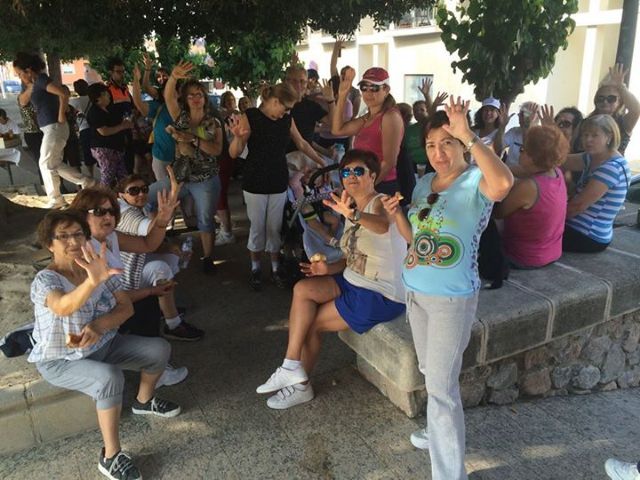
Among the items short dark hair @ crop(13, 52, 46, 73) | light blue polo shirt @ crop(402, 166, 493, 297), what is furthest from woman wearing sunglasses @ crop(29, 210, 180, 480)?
short dark hair @ crop(13, 52, 46, 73)

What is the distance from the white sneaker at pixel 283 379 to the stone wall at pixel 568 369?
37.3 inches

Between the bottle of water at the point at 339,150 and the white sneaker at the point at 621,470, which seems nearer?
the white sneaker at the point at 621,470

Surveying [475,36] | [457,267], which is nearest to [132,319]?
[457,267]

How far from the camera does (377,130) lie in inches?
156

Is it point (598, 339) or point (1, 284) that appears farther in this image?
point (1, 284)

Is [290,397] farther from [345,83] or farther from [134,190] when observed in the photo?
[345,83]

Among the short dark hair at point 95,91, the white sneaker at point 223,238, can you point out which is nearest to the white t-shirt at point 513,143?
the white sneaker at point 223,238

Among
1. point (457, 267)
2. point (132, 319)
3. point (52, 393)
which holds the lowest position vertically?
point (52, 393)

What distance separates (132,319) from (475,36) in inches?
183

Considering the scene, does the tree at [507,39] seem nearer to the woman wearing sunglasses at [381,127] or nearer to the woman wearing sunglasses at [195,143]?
the woman wearing sunglasses at [381,127]

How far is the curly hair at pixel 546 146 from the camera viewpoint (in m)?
3.14

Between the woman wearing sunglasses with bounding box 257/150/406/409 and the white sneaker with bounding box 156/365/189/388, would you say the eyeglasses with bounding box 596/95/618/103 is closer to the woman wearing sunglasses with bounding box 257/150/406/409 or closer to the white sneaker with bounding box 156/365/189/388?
the woman wearing sunglasses with bounding box 257/150/406/409

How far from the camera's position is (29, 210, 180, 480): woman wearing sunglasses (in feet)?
7.73

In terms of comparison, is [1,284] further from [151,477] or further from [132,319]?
[151,477]
